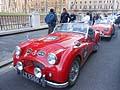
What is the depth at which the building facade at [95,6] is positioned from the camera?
352 feet

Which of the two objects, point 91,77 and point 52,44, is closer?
point 52,44

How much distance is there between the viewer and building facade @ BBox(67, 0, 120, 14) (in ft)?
352

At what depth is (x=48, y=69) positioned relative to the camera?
14.2ft

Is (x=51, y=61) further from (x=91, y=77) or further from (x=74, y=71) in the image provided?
(x=91, y=77)

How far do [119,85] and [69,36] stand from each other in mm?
2035

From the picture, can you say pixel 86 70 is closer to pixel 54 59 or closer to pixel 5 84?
pixel 54 59

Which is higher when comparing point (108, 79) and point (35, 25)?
point (35, 25)

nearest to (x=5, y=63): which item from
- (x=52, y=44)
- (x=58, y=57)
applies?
(x=52, y=44)

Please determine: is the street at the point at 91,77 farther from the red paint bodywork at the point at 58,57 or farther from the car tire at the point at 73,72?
the red paint bodywork at the point at 58,57

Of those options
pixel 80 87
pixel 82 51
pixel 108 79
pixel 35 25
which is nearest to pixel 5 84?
pixel 80 87

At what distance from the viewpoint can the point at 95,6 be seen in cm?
11006

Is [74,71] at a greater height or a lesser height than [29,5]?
lesser

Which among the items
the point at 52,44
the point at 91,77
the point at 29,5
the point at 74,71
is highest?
the point at 29,5

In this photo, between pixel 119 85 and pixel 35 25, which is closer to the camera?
pixel 119 85
